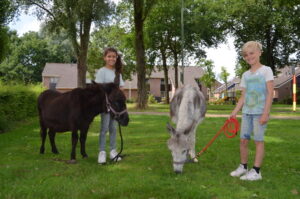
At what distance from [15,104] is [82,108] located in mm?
10835

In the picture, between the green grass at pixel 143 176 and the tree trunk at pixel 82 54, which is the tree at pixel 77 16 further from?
the green grass at pixel 143 176

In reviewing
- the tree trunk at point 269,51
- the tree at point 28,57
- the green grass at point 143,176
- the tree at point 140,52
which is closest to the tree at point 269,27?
the tree trunk at point 269,51

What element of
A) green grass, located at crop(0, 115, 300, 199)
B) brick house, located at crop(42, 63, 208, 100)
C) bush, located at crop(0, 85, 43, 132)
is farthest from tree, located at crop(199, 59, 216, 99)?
green grass, located at crop(0, 115, 300, 199)

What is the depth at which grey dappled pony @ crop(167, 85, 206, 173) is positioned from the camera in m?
6.29

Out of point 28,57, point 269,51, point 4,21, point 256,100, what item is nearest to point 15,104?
point 4,21

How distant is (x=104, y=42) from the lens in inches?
2398

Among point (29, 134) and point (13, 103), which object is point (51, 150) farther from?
point (13, 103)

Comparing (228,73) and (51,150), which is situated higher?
(228,73)

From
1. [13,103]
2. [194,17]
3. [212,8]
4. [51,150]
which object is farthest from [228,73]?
[51,150]

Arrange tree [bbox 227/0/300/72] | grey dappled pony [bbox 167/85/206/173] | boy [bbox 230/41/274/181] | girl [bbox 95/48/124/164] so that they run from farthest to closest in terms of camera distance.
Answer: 1. tree [bbox 227/0/300/72]
2. girl [bbox 95/48/124/164]
3. grey dappled pony [bbox 167/85/206/173]
4. boy [bbox 230/41/274/181]

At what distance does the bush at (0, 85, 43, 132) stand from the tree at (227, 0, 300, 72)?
132 feet

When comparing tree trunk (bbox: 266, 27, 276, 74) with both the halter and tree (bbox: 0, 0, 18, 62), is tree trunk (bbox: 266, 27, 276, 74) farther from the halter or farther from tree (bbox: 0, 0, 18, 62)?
the halter

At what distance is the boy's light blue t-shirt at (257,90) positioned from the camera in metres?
6.08

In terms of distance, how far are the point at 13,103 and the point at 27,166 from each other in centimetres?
1044
